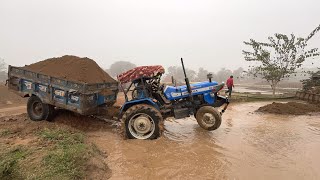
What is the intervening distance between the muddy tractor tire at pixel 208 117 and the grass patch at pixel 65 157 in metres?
3.54

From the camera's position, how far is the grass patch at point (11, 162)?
5.19 meters

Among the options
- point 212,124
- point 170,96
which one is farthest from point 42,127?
point 212,124

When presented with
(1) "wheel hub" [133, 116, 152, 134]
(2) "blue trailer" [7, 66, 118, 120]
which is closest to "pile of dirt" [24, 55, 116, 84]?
(2) "blue trailer" [7, 66, 118, 120]

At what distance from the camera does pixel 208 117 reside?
836cm

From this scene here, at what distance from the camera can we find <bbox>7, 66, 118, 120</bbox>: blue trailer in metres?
8.43

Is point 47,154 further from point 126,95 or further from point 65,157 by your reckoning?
point 126,95

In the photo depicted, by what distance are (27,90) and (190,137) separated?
5779 millimetres

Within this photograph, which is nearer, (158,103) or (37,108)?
(158,103)

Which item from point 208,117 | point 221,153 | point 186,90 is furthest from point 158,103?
point 221,153

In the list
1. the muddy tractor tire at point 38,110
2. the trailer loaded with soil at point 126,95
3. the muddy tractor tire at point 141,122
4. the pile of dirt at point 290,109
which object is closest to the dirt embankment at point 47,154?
the muddy tractor tire at point 38,110

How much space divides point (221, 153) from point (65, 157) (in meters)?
3.64

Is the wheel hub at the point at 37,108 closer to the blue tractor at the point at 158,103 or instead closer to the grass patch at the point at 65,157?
the grass patch at the point at 65,157

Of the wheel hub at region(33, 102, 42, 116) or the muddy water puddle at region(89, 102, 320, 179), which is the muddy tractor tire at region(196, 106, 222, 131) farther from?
Answer: the wheel hub at region(33, 102, 42, 116)

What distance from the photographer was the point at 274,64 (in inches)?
864
